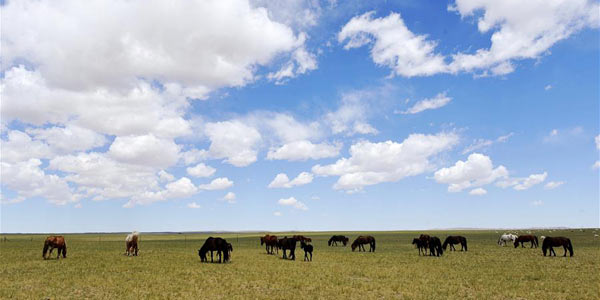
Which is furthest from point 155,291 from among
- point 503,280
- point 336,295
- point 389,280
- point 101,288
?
point 503,280

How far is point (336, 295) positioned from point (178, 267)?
13.3m

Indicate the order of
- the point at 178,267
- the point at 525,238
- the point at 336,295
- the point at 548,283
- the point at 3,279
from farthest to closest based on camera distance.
Answer: the point at 525,238, the point at 178,267, the point at 3,279, the point at 548,283, the point at 336,295

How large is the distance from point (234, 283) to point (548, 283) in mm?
16519

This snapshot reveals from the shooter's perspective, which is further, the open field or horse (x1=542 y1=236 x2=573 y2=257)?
horse (x1=542 y1=236 x2=573 y2=257)

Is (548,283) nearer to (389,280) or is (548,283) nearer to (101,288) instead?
(389,280)

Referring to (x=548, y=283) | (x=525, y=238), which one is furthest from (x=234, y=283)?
(x=525, y=238)

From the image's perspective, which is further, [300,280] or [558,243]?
[558,243]

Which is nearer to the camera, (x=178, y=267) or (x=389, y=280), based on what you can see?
(x=389, y=280)

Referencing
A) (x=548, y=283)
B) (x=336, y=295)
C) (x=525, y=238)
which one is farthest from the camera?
(x=525, y=238)

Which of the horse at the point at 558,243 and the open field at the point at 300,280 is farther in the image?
the horse at the point at 558,243

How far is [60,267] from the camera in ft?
86.7

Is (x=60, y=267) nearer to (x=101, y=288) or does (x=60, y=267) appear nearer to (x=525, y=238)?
(x=101, y=288)

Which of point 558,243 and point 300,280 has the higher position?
point 558,243

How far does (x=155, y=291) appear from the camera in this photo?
18.2 metres
